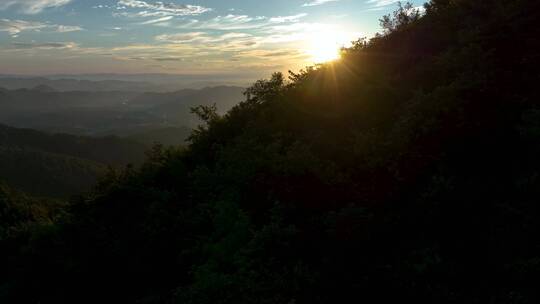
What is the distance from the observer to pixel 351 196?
9.14m

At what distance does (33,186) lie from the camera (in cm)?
17750

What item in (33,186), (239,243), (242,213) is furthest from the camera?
(33,186)

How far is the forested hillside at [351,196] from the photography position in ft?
23.3

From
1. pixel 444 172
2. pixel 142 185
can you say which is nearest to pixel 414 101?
pixel 444 172

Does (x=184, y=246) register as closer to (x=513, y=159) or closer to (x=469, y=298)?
(x=469, y=298)

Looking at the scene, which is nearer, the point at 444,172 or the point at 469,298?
the point at 469,298

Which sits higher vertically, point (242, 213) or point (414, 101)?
point (414, 101)

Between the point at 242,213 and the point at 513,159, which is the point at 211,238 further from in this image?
the point at 513,159

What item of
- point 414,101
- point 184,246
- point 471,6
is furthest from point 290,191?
point 471,6

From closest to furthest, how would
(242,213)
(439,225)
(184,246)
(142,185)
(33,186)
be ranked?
(439,225), (242,213), (184,246), (142,185), (33,186)

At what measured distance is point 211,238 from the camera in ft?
33.2

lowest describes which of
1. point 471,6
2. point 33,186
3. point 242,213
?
point 33,186

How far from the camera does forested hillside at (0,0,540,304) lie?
23.3 feet

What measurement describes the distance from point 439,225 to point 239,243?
4214mm
